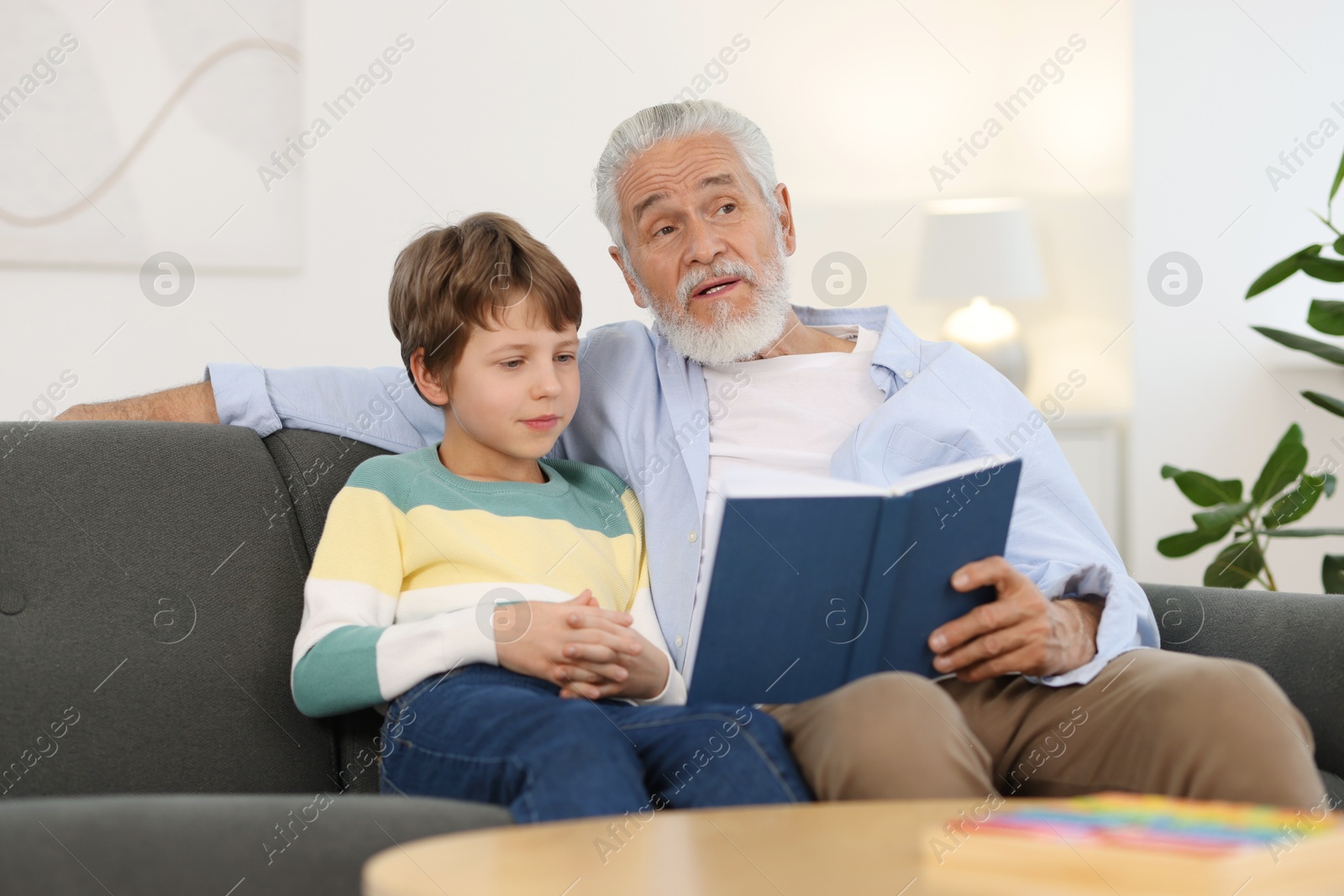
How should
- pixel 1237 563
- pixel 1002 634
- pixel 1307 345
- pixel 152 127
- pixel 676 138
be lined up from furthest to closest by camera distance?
pixel 152 127 → pixel 1237 563 → pixel 1307 345 → pixel 676 138 → pixel 1002 634

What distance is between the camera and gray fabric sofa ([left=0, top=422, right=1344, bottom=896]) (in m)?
1.25

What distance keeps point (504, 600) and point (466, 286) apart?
376mm

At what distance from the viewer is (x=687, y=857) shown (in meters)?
0.76

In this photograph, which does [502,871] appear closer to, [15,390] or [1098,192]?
[15,390]

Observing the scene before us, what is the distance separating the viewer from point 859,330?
178 cm

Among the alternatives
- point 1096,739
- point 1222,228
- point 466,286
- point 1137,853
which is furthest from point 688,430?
point 1222,228

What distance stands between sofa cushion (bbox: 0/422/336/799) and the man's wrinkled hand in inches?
28.5

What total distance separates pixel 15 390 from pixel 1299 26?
3378 millimetres

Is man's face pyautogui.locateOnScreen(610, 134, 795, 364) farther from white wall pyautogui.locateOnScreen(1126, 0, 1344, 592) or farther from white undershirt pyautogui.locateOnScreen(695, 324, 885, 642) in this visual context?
white wall pyautogui.locateOnScreen(1126, 0, 1344, 592)

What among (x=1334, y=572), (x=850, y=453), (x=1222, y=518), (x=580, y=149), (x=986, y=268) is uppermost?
(x=580, y=149)

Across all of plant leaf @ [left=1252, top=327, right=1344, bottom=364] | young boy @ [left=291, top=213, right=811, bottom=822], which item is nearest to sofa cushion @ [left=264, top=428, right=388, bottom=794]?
young boy @ [left=291, top=213, right=811, bottom=822]

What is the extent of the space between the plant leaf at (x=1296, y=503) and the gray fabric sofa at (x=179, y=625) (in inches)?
31.0

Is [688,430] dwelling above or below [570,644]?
above

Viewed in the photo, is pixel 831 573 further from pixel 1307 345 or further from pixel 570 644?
pixel 1307 345
